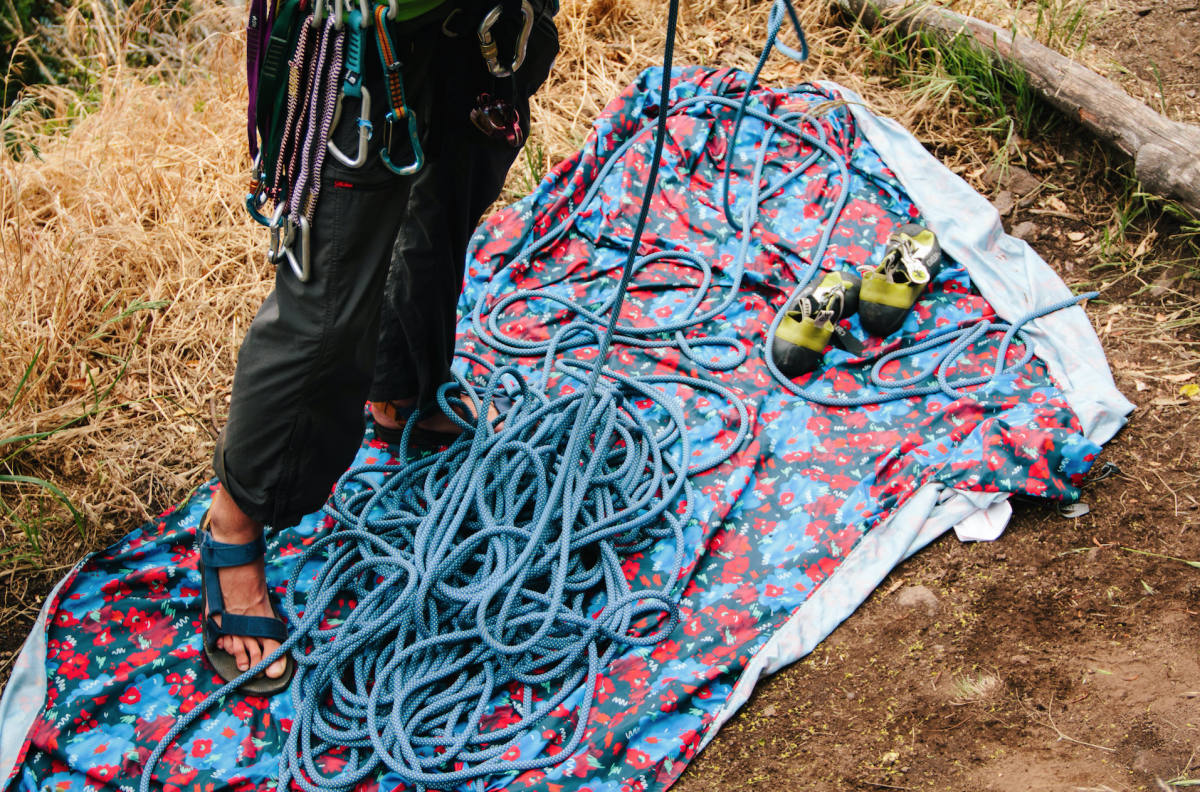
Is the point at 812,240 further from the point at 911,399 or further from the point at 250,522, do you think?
the point at 250,522

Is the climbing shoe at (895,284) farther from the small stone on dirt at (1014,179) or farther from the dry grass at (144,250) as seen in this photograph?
the dry grass at (144,250)

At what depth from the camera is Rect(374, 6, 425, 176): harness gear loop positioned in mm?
1237

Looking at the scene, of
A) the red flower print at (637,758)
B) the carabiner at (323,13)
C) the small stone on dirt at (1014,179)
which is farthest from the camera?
the small stone on dirt at (1014,179)

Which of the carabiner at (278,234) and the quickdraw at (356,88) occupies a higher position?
the quickdraw at (356,88)

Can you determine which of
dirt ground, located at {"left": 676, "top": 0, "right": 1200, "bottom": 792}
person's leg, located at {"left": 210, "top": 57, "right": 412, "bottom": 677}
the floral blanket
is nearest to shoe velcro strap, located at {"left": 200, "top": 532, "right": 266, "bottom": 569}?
person's leg, located at {"left": 210, "top": 57, "right": 412, "bottom": 677}

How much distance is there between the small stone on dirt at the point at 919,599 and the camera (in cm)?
176

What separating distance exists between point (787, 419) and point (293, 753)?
141 cm

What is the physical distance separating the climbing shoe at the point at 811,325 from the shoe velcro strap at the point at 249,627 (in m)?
1.44

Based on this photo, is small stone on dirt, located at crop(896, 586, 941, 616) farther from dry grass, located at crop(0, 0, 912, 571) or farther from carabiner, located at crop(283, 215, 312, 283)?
dry grass, located at crop(0, 0, 912, 571)

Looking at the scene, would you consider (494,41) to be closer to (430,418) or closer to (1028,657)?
(430,418)

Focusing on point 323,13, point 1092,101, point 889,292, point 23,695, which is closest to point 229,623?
point 23,695

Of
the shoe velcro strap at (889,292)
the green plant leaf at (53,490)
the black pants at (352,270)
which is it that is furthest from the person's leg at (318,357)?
the shoe velcro strap at (889,292)

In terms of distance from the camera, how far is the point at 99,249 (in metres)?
2.57

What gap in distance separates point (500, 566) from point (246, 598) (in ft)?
1.77
